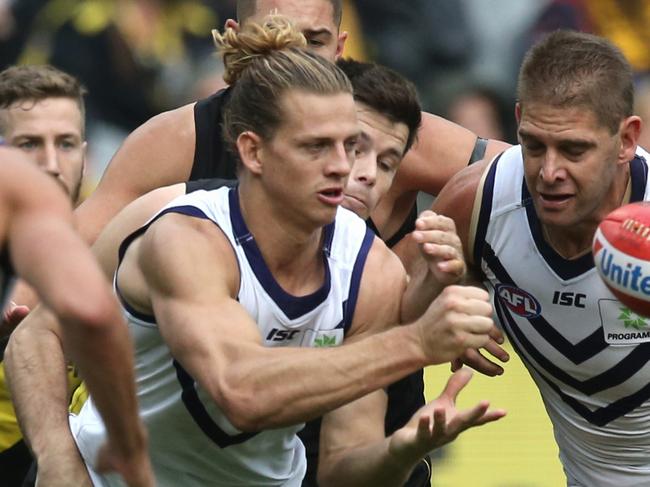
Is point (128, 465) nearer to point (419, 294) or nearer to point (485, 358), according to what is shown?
point (419, 294)

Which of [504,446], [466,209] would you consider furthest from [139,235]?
[504,446]

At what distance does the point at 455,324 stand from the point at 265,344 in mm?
798

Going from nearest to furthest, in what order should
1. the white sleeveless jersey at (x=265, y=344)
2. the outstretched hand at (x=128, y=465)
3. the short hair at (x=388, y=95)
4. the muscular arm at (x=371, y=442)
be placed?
the outstretched hand at (x=128, y=465) → the muscular arm at (x=371, y=442) → the white sleeveless jersey at (x=265, y=344) → the short hair at (x=388, y=95)

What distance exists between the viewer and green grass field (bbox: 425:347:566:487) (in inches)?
323

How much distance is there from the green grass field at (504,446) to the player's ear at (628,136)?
10.6 feet

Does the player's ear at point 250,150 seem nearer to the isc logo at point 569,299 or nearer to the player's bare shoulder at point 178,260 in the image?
the player's bare shoulder at point 178,260

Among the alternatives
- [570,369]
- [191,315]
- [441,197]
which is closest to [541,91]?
[441,197]

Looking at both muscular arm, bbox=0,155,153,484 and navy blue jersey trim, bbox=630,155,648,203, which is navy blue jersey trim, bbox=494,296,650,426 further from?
muscular arm, bbox=0,155,153,484

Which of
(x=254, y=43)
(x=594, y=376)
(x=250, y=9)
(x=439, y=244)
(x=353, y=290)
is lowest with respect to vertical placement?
(x=594, y=376)

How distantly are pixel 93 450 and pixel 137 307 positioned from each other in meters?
0.54

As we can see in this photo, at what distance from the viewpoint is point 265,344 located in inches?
193

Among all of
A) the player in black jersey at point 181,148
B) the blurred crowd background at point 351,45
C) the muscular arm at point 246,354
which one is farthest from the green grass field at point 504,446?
the muscular arm at point 246,354

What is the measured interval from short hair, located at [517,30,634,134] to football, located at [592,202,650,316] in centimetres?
36

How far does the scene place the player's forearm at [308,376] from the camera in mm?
4391
